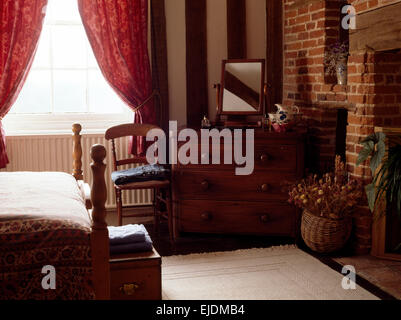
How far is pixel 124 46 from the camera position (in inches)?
193

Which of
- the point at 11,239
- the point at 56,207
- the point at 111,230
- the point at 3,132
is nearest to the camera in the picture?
the point at 11,239

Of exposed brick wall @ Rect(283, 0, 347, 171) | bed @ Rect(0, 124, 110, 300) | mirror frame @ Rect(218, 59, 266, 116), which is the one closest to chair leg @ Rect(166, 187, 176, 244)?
mirror frame @ Rect(218, 59, 266, 116)

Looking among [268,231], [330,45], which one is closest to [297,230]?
[268,231]

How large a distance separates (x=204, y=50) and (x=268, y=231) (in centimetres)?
183

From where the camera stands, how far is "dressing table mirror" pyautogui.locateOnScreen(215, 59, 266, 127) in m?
4.75

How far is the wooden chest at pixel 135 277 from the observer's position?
285 centimetres

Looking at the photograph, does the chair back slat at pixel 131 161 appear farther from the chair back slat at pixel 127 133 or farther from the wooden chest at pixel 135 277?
the wooden chest at pixel 135 277

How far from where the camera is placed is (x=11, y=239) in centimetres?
234

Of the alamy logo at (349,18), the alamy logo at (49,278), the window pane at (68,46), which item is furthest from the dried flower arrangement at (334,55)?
the alamy logo at (49,278)

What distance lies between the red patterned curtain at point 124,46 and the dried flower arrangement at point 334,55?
158 centimetres

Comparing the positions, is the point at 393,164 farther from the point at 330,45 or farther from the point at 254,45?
the point at 254,45

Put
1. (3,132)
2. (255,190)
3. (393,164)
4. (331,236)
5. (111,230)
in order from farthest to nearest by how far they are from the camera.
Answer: (3,132) → (255,190) → (331,236) → (393,164) → (111,230)

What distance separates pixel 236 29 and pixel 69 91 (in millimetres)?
1659

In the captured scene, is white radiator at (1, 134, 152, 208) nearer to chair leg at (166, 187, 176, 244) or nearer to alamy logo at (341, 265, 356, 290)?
chair leg at (166, 187, 176, 244)
